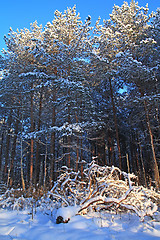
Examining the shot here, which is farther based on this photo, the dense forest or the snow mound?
the dense forest

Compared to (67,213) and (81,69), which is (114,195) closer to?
(67,213)

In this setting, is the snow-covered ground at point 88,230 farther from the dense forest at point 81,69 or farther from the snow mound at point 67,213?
the dense forest at point 81,69

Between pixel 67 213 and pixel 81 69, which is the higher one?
pixel 81 69

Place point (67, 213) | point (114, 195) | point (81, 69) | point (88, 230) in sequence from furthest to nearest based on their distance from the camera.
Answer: point (81, 69) < point (114, 195) < point (67, 213) < point (88, 230)

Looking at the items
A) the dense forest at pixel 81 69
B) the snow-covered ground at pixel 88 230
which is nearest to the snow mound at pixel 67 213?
the snow-covered ground at pixel 88 230

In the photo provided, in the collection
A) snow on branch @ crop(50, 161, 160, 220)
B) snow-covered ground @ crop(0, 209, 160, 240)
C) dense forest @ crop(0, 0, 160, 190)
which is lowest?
snow-covered ground @ crop(0, 209, 160, 240)

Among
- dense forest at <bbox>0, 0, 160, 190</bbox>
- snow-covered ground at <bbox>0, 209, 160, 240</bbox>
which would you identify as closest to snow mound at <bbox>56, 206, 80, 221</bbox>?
snow-covered ground at <bbox>0, 209, 160, 240</bbox>

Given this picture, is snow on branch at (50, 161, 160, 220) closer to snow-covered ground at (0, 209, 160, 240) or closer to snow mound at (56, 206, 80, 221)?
snow mound at (56, 206, 80, 221)

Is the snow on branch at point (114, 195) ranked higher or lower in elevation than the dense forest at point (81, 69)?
lower

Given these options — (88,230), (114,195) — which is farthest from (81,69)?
(88,230)

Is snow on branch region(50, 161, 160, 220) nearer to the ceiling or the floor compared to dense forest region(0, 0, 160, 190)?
nearer to the floor

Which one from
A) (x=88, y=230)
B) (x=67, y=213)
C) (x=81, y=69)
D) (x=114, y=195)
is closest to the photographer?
(x=88, y=230)

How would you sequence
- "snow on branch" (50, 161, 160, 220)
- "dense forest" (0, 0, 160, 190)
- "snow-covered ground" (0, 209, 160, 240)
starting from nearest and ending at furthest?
1. "snow-covered ground" (0, 209, 160, 240)
2. "snow on branch" (50, 161, 160, 220)
3. "dense forest" (0, 0, 160, 190)

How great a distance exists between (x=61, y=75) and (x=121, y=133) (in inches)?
373
